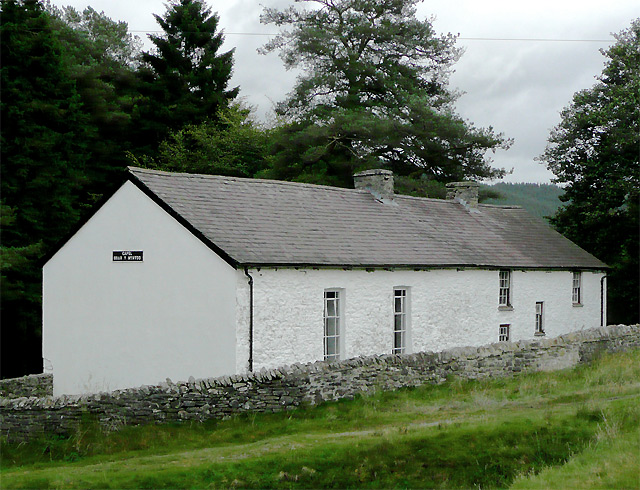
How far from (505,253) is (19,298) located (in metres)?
19.2

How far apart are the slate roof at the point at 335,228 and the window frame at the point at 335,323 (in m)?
1.04

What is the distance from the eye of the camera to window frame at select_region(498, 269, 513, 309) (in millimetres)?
27422

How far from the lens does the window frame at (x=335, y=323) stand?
21234 millimetres

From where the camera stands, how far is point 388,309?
2258 centimetres

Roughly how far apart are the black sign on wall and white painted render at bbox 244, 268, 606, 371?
3.49 m

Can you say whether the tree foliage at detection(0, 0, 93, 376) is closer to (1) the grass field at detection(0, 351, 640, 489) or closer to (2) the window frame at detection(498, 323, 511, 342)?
(1) the grass field at detection(0, 351, 640, 489)

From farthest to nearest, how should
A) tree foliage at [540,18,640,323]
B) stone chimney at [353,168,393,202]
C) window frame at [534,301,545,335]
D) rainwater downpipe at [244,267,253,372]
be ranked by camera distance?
1. tree foliage at [540,18,640,323]
2. window frame at [534,301,545,335]
3. stone chimney at [353,168,393,202]
4. rainwater downpipe at [244,267,253,372]

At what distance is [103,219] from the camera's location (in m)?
21.2

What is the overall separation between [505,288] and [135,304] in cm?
1409

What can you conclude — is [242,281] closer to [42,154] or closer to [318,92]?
[42,154]

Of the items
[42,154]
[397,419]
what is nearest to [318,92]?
[42,154]

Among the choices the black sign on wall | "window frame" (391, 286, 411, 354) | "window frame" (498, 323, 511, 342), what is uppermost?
the black sign on wall

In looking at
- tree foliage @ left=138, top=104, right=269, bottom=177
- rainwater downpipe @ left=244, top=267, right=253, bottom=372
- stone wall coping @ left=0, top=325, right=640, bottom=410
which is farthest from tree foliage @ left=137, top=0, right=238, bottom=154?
stone wall coping @ left=0, top=325, right=640, bottom=410

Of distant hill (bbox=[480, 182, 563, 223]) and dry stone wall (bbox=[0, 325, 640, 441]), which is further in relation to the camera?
distant hill (bbox=[480, 182, 563, 223])
